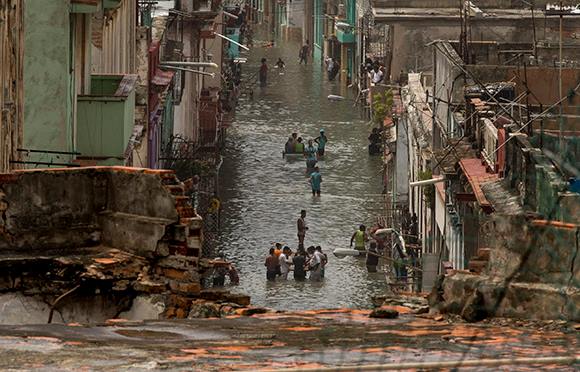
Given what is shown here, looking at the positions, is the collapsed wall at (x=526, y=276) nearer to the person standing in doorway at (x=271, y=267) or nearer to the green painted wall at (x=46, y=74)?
the green painted wall at (x=46, y=74)

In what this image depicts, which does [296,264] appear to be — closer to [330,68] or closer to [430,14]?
[430,14]

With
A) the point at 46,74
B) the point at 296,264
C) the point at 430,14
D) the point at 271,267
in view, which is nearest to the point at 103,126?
the point at 46,74

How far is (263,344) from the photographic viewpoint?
540 inches

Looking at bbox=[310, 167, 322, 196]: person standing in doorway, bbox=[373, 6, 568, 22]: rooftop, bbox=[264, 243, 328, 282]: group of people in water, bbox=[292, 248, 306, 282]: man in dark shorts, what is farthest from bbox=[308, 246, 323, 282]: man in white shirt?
bbox=[373, 6, 568, 22]: rooftop

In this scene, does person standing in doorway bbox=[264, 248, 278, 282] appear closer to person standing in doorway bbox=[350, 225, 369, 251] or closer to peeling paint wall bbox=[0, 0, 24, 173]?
person standing in doorway bbox=[350, 225, 369, 251]

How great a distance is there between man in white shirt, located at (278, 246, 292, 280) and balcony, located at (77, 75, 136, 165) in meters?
13.1

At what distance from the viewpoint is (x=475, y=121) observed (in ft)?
126

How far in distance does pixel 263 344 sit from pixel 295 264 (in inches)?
1240

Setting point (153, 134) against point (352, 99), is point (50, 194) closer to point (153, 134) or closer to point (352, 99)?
point (153, 134)

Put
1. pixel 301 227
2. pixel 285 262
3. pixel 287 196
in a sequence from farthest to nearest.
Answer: pixel 287 196 < pixel 301 227 < pixel 285 262

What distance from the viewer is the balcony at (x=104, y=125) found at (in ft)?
102

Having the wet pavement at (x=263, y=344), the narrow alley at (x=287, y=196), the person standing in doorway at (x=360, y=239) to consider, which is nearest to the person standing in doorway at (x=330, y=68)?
the narrow alley at (x=287, y=196)

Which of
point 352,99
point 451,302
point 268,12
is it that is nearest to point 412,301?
point 451,302

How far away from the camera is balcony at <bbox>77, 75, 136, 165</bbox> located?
31033 millimetres
